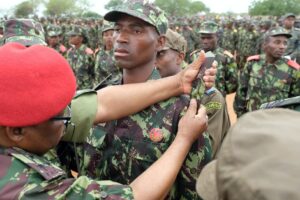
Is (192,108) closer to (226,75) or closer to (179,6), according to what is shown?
(226,75)

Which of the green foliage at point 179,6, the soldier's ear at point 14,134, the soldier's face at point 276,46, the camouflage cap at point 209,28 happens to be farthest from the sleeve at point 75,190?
the green foliage at point 179,6

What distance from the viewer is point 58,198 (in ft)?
4.37

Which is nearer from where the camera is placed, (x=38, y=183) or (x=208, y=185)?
(x=208, y=185)

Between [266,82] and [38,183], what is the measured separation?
13.7 feet

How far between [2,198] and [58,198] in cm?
17

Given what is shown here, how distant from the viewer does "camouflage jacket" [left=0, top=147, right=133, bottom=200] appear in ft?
4.29

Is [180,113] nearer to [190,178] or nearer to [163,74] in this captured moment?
[190,178]

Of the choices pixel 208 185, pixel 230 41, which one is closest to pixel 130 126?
pixel 208 185

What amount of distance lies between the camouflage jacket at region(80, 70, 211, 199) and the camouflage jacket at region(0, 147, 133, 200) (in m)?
0.60

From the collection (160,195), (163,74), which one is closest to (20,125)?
(160,195)

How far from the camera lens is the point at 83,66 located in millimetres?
7910

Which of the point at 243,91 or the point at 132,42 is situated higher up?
the point at 132,42

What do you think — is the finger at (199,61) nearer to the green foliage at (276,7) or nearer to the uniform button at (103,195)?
the uniform button at (103,195)

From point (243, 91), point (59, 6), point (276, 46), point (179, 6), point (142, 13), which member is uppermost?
point (142, 13)
